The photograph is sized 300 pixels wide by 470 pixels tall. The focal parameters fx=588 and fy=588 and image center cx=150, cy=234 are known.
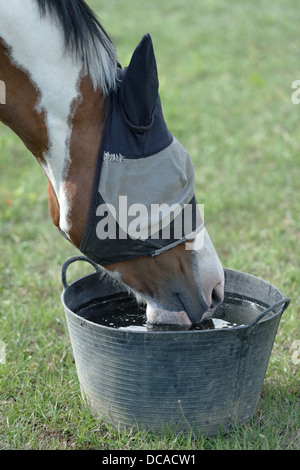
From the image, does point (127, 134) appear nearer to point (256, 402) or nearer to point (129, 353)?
point (129, 353)

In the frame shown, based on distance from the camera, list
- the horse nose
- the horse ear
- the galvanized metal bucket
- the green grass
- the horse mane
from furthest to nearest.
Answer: the green grass < the horse nose < the galvanized metal bucket < the horse mane < the horse ear

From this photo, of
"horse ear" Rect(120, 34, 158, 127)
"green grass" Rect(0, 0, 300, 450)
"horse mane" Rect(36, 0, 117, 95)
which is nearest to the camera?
"horse ear" Rect(120, 34, 158, 127)

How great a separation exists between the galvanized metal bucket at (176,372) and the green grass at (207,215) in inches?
3.1

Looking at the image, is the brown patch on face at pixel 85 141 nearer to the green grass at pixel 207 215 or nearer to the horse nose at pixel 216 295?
the horse nose at pixel 216 295

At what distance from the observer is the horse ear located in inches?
74.7

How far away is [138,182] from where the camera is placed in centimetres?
210

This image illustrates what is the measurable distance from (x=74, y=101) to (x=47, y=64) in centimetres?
15

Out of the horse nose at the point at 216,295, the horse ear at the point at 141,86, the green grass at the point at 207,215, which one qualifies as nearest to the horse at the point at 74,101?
the horse ear at the point at 141,86

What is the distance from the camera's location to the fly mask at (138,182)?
6.59ft

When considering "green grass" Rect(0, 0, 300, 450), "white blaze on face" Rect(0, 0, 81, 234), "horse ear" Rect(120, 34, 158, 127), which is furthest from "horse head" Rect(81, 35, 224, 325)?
"green grass" Rect(0, 0, 300, 450)

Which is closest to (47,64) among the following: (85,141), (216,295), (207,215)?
(85,141)

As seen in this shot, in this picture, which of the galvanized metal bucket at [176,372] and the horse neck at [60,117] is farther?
the galvanized metal bucket at [176,372]

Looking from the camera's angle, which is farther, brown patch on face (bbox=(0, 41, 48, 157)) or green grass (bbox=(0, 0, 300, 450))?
green grass (bbox=(0, 0, 300, 450))

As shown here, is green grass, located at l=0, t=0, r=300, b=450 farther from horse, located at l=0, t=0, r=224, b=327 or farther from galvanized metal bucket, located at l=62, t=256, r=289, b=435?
horse, located at l=0, t=0, r=224, b=327
